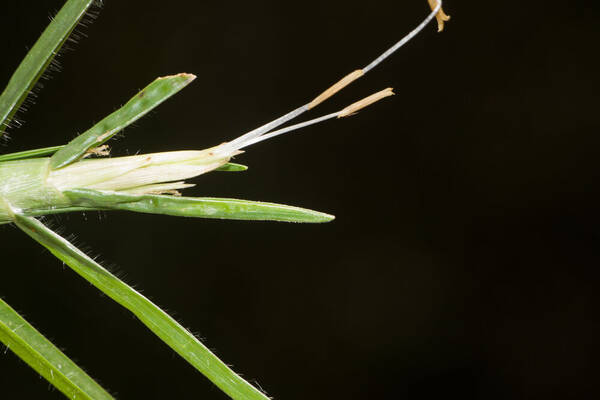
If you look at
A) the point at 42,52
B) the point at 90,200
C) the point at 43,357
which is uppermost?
the point at 42,52

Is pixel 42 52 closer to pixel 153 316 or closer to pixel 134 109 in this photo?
pixel 134 109

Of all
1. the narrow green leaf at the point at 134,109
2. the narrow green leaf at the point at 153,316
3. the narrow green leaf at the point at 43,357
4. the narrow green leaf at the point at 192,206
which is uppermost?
the narrow green leaf at the point at 134,109

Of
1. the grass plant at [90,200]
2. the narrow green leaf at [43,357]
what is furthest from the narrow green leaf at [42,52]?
the narrow green leaf at [43,357]

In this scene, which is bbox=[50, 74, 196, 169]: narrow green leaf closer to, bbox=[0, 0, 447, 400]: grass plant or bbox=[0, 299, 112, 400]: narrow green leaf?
bbox=[0, 0, 447, 400]: grass plant

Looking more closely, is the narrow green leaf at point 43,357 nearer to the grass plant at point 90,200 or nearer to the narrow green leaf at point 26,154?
the grass plant at point 90,200

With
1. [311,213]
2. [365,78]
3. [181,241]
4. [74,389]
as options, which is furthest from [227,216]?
[181,241]

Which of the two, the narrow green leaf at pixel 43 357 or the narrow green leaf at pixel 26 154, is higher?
the narrow green leaf at pixel 26 154

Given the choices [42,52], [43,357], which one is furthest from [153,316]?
[42,52]
